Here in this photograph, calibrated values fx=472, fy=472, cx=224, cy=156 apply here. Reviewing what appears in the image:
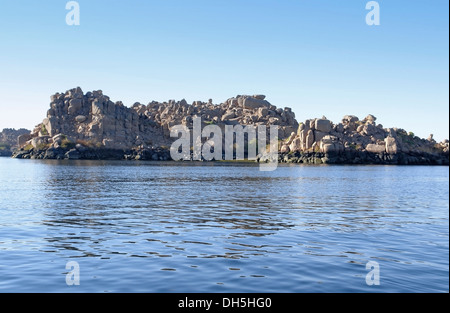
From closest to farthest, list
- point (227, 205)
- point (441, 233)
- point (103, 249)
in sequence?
point (103, 249), point (441, 233), point (227, 205)

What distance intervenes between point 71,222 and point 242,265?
54.3ft

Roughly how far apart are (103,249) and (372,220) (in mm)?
21048

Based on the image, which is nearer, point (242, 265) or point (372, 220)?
point (242, 265)

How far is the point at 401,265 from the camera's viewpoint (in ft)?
69.4

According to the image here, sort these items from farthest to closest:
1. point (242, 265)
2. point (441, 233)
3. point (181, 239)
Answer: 1. point (441, 233)
2. point (181, 239)
3. point (242, 265)
